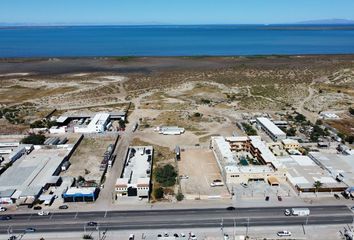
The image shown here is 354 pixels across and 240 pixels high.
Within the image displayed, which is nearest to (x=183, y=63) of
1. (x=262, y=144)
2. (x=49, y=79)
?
(x=49, y=79)

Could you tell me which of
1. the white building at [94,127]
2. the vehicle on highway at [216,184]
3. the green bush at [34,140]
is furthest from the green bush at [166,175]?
the green bush at [34,140]

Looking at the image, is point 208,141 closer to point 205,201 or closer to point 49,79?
point 205,201

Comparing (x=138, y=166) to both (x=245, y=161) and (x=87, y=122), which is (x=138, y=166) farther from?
(x=87, y=122)

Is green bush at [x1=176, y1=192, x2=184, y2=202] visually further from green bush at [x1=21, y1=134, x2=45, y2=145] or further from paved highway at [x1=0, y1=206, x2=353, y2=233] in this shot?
green bush at [x1=21, y1=134, x2=45, y2=145]

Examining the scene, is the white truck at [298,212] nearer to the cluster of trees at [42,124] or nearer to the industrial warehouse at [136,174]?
the industrial warehouse at [136,174]

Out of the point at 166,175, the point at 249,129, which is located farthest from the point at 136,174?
the point at 249,129

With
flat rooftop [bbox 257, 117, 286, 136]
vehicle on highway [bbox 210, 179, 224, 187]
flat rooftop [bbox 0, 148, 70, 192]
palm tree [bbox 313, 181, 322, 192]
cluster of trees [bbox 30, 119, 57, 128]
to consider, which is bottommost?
cluster of trees [bbox 30, 119, 57, 128]

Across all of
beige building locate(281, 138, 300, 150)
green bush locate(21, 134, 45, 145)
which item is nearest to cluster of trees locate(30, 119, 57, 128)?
green bush locate(21, 134, 45, 145)
